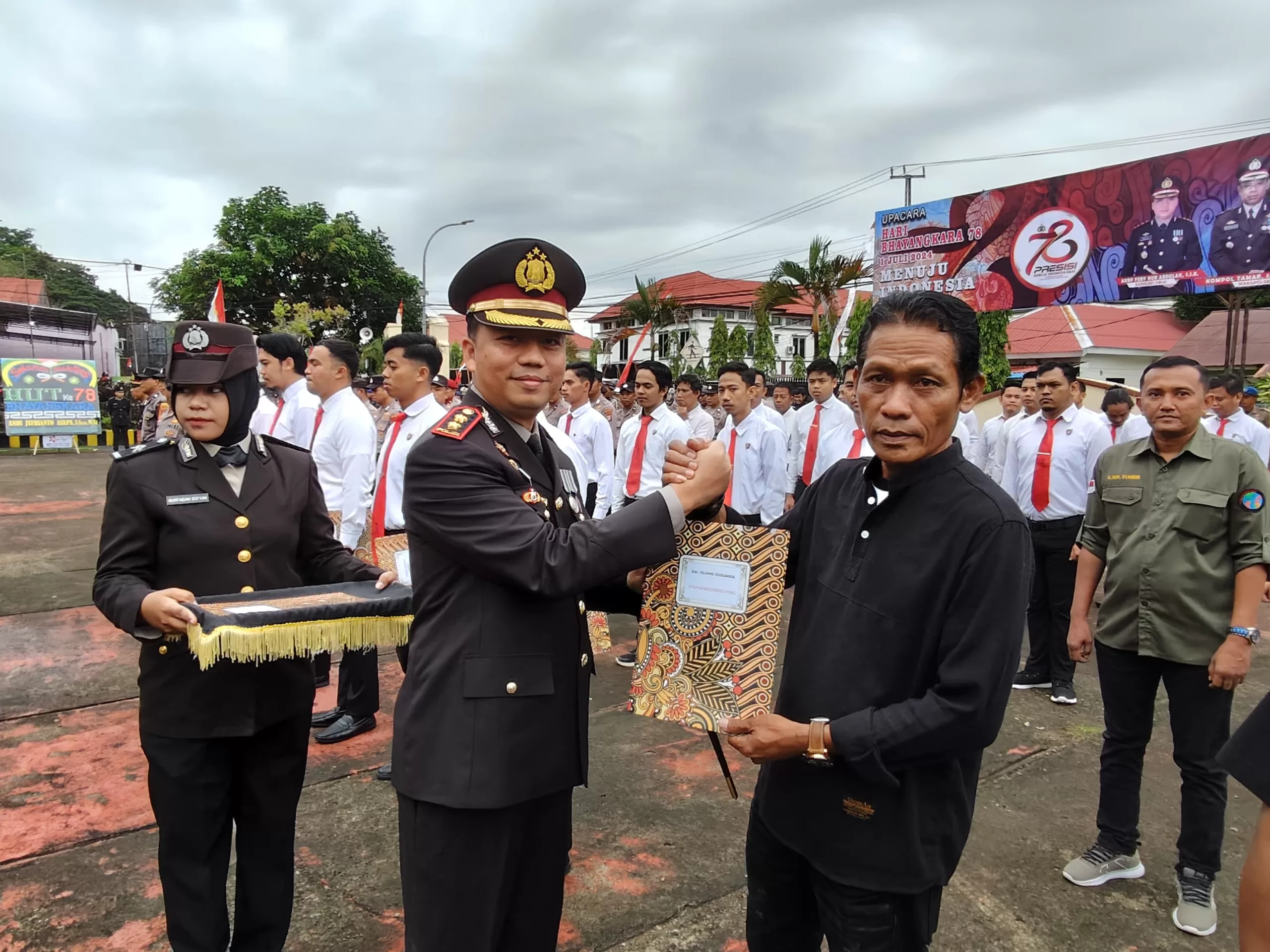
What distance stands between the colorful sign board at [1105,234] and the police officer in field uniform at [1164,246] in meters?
0.01

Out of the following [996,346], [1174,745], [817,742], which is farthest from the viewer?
[996,346]

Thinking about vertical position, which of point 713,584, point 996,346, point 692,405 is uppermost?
point 996,346

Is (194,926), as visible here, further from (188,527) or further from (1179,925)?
(1179,925)

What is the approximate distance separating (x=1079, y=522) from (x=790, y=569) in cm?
421

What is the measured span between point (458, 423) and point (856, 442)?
225 inches

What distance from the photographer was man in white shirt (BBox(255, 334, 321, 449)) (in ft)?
17.6

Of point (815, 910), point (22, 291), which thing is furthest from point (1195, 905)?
point (22, 291)

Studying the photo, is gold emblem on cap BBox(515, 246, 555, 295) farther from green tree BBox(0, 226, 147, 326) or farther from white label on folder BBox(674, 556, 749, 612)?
green tree BBox(0, 226, 147, 326)

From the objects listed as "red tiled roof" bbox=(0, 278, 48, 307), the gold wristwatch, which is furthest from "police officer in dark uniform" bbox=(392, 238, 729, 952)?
"red tiled roof" bbox=(0, 278, 48, 307)

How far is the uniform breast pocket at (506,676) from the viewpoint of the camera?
5.22 feet

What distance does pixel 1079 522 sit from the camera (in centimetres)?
524

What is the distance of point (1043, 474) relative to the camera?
5352mm

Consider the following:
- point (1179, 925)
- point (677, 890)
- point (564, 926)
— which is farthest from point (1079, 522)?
point (564, 926)

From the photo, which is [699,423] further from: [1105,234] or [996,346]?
[996,346]
